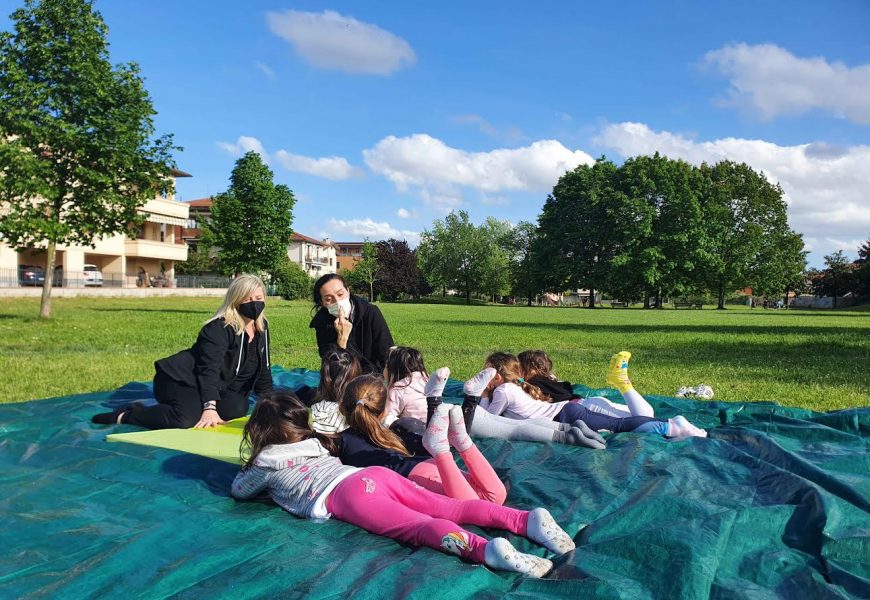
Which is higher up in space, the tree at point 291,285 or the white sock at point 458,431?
the tree at point 291,285

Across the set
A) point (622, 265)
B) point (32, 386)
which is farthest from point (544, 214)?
point (32, 386)

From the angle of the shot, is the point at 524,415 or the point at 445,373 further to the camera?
the point at 524,415

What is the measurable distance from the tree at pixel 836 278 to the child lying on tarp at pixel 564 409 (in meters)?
77.9

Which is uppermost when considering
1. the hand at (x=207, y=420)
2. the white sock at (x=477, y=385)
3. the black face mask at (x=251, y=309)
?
the black face mask at (x=251, y=309)

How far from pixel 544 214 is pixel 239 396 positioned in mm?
50397

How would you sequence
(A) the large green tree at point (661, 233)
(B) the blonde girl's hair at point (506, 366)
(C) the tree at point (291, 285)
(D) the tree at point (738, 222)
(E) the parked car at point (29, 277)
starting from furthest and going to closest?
(C) the tree at point (291, 285), (D) the tree at point (738, 222), (A) the large green tree at point (661, 233), (E) the parked car at point (29, 277), (B) the blonde girl's hair at point (506, 366)

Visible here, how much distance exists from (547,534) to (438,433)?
0.77 m

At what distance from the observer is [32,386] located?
26.8ft

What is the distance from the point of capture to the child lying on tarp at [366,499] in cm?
290

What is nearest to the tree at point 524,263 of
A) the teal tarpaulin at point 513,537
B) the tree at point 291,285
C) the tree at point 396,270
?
the tree at point 396,270

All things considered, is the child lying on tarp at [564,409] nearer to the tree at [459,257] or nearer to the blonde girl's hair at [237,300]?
the blonde girl's hair at [237,300]

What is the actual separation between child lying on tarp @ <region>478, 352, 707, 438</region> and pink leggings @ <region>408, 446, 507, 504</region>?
1.48 m

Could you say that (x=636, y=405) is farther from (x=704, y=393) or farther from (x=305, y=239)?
(x=305, y=239)

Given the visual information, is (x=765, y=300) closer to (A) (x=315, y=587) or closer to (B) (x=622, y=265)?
(B) (x=622, y=265)
